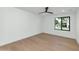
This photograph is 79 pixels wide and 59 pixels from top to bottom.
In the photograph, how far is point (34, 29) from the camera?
5.86 meters

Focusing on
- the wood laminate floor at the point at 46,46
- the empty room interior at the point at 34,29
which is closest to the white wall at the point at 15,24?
the empty room interior at the point at 34,29

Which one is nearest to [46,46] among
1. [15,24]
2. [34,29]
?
[15,24]

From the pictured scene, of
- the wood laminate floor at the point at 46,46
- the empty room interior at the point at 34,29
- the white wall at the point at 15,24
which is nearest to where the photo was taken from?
the wood laminate floor at the point at 46,46

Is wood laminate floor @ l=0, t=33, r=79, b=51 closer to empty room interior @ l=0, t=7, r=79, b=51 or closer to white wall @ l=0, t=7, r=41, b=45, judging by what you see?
empty room interior @ l=0, t=7, r=79, b=51

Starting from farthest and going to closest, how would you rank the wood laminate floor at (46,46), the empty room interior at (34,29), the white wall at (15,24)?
the white wall at (15,24)
the empty room interior at (34,29)
the wood laminate floor at (46,46)

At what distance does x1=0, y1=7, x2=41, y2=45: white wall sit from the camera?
339 centimetres

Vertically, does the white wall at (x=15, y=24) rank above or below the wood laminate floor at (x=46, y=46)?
above

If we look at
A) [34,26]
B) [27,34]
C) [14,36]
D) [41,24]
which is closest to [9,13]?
[14,36]

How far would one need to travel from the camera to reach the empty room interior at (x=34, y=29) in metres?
3.11

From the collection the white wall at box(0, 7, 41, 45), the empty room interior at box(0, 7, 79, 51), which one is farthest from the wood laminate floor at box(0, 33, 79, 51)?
the white wall at box(0, 7, 41, 45)

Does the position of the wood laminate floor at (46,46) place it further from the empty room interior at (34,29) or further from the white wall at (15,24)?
the white wall at (15,24)
